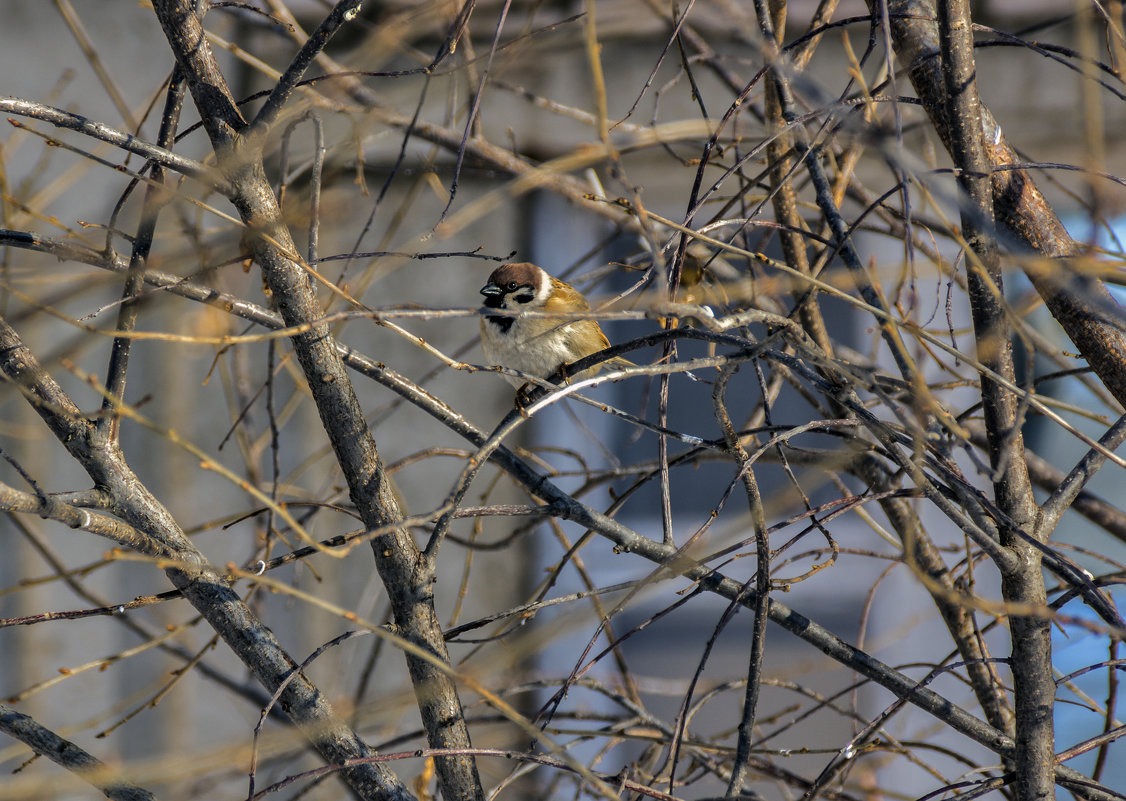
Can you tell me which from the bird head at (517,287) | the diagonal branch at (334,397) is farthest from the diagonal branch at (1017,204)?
the bird head at (517,287)

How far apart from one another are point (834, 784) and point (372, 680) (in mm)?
2131

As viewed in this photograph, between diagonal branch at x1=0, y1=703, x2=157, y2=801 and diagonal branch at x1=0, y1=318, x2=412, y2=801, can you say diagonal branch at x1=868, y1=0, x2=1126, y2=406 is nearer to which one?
diagonal branch at x1=0, y1=318, x2=412, y2=801

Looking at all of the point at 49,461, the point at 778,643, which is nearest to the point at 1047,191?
the point at 778,643

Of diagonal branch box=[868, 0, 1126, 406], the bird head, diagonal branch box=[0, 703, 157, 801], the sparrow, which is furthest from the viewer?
the bird head

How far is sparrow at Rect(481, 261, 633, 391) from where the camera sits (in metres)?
1.86

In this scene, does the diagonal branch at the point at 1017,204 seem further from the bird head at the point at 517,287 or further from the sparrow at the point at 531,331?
the bird head at the point at 517,287

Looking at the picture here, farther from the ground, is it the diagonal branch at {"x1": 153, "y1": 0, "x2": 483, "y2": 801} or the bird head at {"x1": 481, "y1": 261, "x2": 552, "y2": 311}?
the bird head at {"x1": 481, "y1": 261, "x2": 552, "y2": 311}

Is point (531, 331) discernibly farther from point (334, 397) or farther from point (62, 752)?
point (62, 752)

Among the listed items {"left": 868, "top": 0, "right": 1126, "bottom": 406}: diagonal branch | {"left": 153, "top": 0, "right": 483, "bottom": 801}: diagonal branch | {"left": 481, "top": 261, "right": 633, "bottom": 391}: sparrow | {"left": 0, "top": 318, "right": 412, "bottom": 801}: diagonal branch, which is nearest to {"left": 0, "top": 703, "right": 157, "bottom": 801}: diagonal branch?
{"left": 0, "top": 318, "right": 412, "bottom": 801}: diagonal branch

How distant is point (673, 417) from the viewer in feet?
10.3

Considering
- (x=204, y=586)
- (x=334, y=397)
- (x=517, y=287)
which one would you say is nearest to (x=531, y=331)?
(x=517, y=287)

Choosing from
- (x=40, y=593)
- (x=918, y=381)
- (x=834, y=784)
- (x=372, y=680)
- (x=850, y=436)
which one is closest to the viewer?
(x=918, y=381)

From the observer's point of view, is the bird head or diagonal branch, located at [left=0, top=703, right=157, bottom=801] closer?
diagonal branch, located at [left=0, top=703, right=157, bottom=801]

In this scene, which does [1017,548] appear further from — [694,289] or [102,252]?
[102,252]
